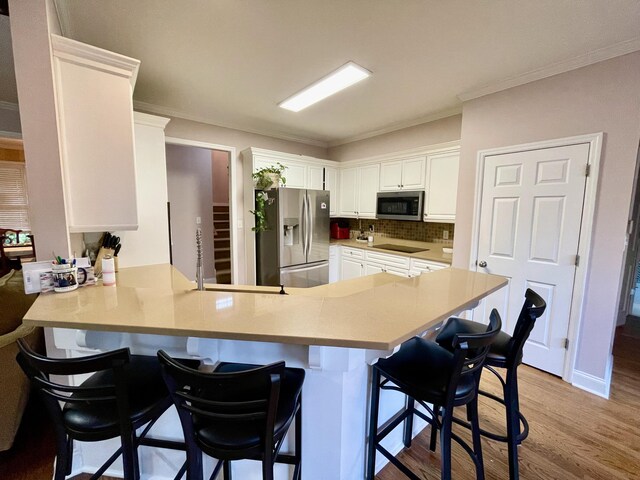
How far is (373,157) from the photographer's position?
4086mm

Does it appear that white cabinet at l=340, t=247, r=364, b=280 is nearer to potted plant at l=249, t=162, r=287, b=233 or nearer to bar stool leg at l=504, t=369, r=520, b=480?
Result: potted plant at l=249, t=162, r=287, b=233

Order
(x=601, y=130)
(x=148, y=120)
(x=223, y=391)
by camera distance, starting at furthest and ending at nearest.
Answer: (x=148, y=120), (x=601, y=130), (x=223, y=391)

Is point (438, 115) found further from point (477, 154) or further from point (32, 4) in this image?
point (32, 4)

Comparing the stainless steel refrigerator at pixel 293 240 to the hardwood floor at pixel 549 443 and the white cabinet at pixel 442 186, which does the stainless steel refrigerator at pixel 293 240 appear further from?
the hardwood floor at pixel 549 443

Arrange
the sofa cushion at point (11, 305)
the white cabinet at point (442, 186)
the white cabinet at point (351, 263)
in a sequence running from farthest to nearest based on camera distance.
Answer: the white cabinet at point (351, 263) < the white cabinet at point (442, 186) < the sofa cushion at point (11, 305)

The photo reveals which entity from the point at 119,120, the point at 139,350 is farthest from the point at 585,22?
the point at 139,350

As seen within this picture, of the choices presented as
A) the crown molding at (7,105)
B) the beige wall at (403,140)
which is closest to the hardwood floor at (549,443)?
the beige wall at (403,140)

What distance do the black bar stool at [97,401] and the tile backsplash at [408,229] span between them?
363 cm

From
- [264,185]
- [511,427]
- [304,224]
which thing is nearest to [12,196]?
[264,185]

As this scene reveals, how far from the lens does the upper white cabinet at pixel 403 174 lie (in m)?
3.56

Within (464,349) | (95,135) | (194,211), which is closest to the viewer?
(464,349)

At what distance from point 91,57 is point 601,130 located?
3536mm

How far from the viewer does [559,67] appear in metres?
2.21

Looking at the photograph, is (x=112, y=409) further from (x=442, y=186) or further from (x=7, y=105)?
(x=7, y=105)
